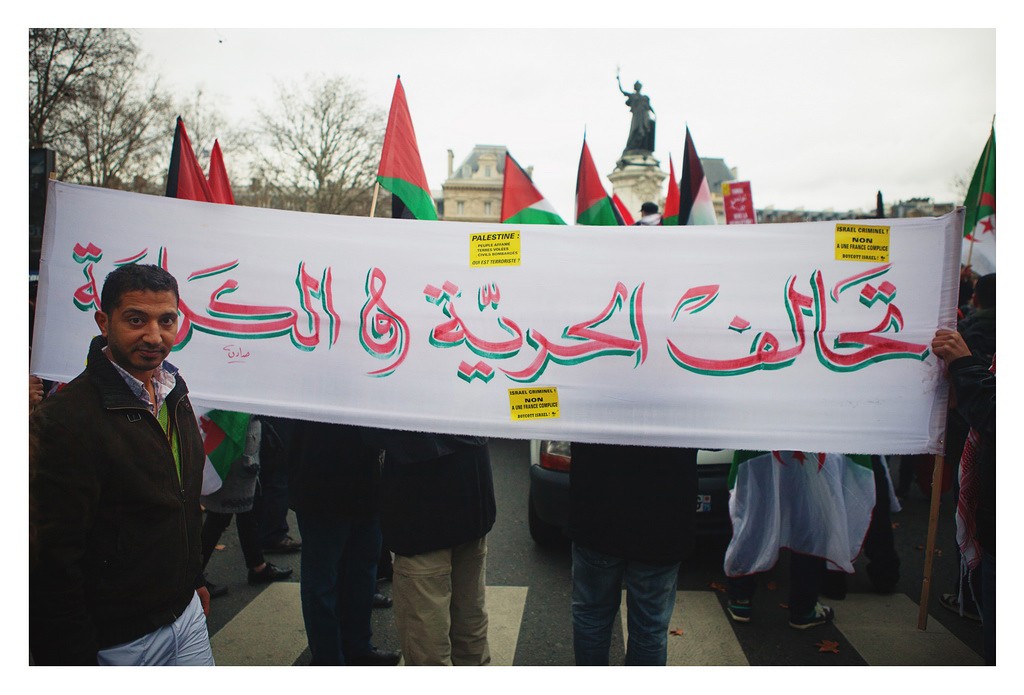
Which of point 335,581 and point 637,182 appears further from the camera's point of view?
point 637,182

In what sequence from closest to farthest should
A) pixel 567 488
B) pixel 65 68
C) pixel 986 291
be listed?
1. pixel 986 291
2. pixel 567 488
3. pixel 65 68

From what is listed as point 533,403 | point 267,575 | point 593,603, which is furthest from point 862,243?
point 267,575

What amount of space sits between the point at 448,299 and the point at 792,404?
1.52m

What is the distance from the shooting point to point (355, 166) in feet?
99.5

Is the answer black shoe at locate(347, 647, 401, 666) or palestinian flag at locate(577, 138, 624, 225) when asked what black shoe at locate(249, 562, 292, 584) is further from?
palestinian flag at locate(577, 138, 624, 225)

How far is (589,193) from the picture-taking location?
14.1 feet

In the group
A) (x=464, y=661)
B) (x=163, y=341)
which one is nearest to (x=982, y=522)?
(x=464, y=661)

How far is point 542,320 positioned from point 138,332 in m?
1.52

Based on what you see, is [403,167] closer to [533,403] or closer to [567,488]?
[533,403]

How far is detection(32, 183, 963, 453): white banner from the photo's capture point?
270cm

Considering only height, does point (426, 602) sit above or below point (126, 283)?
below

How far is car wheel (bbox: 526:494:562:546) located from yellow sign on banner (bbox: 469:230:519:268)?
239cm

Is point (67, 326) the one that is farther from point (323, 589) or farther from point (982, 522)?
point (982, 522)

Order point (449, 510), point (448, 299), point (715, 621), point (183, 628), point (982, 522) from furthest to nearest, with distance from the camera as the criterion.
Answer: point (715, 621) < point (448, 299) < point (449, 510) < point (982, 522) < point (183, 628)
